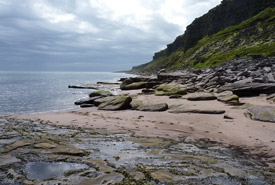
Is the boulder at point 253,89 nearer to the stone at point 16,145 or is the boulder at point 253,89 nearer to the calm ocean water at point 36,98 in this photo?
the calm ocean water at point 36,98

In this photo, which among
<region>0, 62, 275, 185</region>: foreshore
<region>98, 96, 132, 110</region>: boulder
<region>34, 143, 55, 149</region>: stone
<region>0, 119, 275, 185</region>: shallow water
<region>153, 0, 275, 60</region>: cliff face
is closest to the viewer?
<region>0, 119, 275, 185</region>: shallow water

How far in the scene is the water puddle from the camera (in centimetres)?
583

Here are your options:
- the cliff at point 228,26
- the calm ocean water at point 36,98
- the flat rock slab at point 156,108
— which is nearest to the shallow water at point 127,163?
the flat rock slab at point 156,108

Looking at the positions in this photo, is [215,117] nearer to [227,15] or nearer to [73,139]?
[73,139]

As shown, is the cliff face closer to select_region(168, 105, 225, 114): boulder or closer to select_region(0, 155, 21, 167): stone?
select_region(168, 105, 225, 114): boulder

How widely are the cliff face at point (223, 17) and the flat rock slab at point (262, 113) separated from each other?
149030 mm

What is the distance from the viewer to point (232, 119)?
500 inches

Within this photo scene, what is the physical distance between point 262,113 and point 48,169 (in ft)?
39.8

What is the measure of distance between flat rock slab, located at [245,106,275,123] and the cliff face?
489 ft

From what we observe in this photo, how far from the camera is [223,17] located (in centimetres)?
14975

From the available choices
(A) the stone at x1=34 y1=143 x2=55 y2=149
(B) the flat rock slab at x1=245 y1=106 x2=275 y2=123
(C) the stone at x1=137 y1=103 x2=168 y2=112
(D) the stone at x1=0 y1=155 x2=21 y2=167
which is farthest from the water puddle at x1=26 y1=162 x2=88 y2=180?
(C) the stone at x1=137 y1=103 x2=168 y2=112

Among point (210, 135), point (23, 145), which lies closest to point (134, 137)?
point (210, 135)

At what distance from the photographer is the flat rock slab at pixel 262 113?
38.3 ft

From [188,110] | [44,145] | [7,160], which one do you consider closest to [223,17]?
[188,110]
